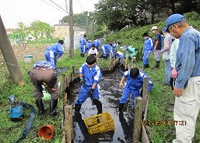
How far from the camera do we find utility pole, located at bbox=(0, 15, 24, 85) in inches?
251

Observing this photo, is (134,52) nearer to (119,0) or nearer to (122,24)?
(119,0)

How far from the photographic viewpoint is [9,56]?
659 centimetres

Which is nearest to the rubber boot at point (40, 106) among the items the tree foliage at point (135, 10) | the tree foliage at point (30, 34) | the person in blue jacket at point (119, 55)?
the person in blue jacket at point (119, 55)

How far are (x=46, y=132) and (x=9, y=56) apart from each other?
347 centimetres

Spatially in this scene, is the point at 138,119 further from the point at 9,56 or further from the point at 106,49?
the point at 106,49

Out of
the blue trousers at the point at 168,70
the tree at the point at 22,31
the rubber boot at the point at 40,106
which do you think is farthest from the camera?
the tree at the point at 22,31

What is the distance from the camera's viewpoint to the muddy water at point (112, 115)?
4.86 m

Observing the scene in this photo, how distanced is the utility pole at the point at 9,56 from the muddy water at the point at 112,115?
2.17m

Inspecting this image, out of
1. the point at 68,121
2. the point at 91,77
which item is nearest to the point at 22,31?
the point at 91,77

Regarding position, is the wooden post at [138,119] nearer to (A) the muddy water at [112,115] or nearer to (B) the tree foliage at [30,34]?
(A) the muddy water at [112,115]

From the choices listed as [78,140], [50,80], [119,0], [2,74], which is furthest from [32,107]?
[119,0]

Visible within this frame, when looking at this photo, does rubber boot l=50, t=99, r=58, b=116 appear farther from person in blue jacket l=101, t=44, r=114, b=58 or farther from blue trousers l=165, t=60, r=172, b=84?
person in blue jacket l=101, t=44, r=114, b=58

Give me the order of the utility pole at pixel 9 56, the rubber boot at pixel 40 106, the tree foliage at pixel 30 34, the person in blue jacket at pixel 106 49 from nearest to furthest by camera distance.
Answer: the rubber boot at pixel 40 106 → the utility pole at pixel 9 56 → the person in blue jacket at pixel 106 49 → the tree foliage at pixel 30 34

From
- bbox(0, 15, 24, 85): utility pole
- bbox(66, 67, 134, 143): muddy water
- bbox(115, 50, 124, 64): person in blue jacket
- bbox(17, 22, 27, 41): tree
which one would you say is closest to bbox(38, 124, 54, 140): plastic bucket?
bbox(66, 67, 134, 143): muddy water
